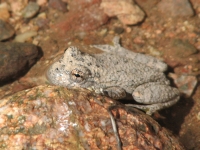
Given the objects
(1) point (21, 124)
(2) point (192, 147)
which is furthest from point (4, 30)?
(2) point (192, 147)

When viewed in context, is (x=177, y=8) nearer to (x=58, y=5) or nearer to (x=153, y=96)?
(x=153, y=96)

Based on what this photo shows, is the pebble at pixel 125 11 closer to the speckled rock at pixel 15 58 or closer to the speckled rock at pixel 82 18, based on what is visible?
the speckled rock at pixel 82 18

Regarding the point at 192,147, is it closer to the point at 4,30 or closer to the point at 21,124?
the point at 21,124

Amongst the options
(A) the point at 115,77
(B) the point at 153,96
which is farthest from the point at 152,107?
(A) the point at 115,77

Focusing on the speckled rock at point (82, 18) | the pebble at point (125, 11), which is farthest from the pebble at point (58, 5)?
the pebble at point (125, 11)

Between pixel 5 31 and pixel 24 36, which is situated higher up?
pixel 5 31

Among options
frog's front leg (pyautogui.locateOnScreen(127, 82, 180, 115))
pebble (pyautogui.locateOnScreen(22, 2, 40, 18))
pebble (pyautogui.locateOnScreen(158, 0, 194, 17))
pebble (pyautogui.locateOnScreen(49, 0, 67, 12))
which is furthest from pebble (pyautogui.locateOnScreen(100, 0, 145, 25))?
frog's front leg (pyautogui.locateOnScreen(127, 82, 180, 115))

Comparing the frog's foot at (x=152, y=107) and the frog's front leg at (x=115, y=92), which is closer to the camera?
the frog's front leg at (x=115, y=92)
